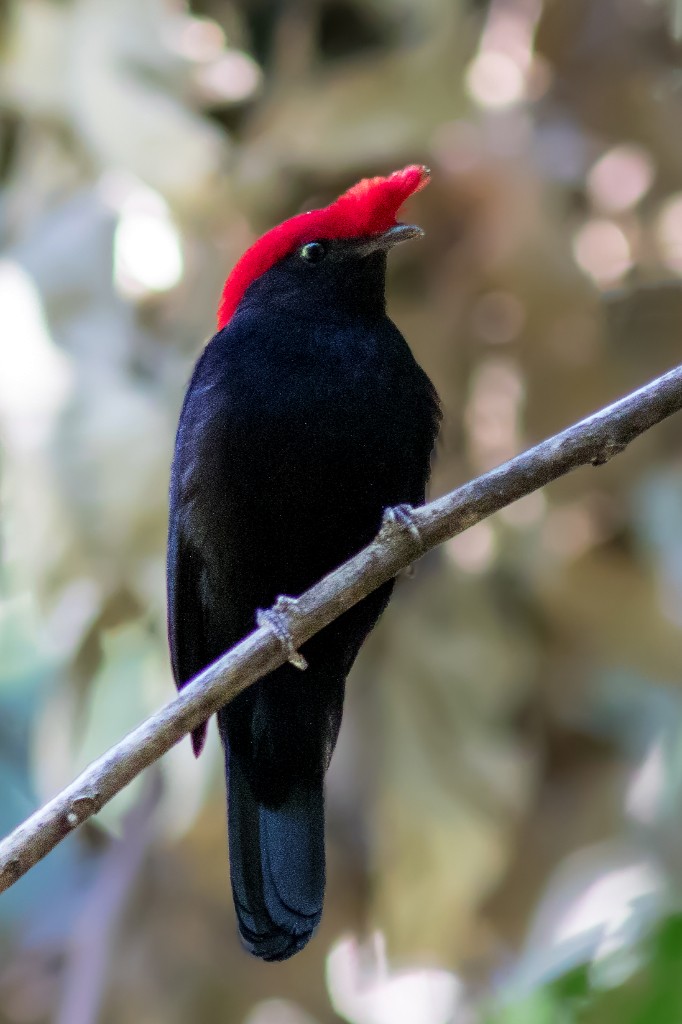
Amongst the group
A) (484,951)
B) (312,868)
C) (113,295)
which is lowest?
(312,868)

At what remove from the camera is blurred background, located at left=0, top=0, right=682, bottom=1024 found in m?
3.86

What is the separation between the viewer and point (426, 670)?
160 inches

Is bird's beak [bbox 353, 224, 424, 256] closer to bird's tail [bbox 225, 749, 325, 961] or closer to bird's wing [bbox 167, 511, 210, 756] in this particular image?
bird's wing [bbox 167, 511, 210, 756]

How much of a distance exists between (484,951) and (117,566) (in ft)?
5.33

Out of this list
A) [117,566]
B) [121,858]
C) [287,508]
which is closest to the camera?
[287,508]

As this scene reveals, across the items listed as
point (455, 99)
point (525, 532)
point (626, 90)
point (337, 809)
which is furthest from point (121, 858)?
point (626, 90)

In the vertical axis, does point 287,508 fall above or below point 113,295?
below

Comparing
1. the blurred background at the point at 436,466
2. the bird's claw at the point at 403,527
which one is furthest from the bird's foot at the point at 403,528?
the blurred background at the point at 436,466

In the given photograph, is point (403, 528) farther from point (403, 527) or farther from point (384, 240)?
point (384, 240)

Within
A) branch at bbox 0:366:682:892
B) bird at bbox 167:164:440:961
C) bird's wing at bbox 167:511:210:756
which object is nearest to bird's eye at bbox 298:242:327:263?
bird at bbox 167:164:440:961

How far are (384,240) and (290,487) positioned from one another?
2.08ft

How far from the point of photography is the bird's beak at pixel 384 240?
2.94 metres

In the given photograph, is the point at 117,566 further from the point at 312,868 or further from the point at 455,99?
the point at 455,99

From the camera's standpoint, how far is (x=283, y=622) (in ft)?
7.64
